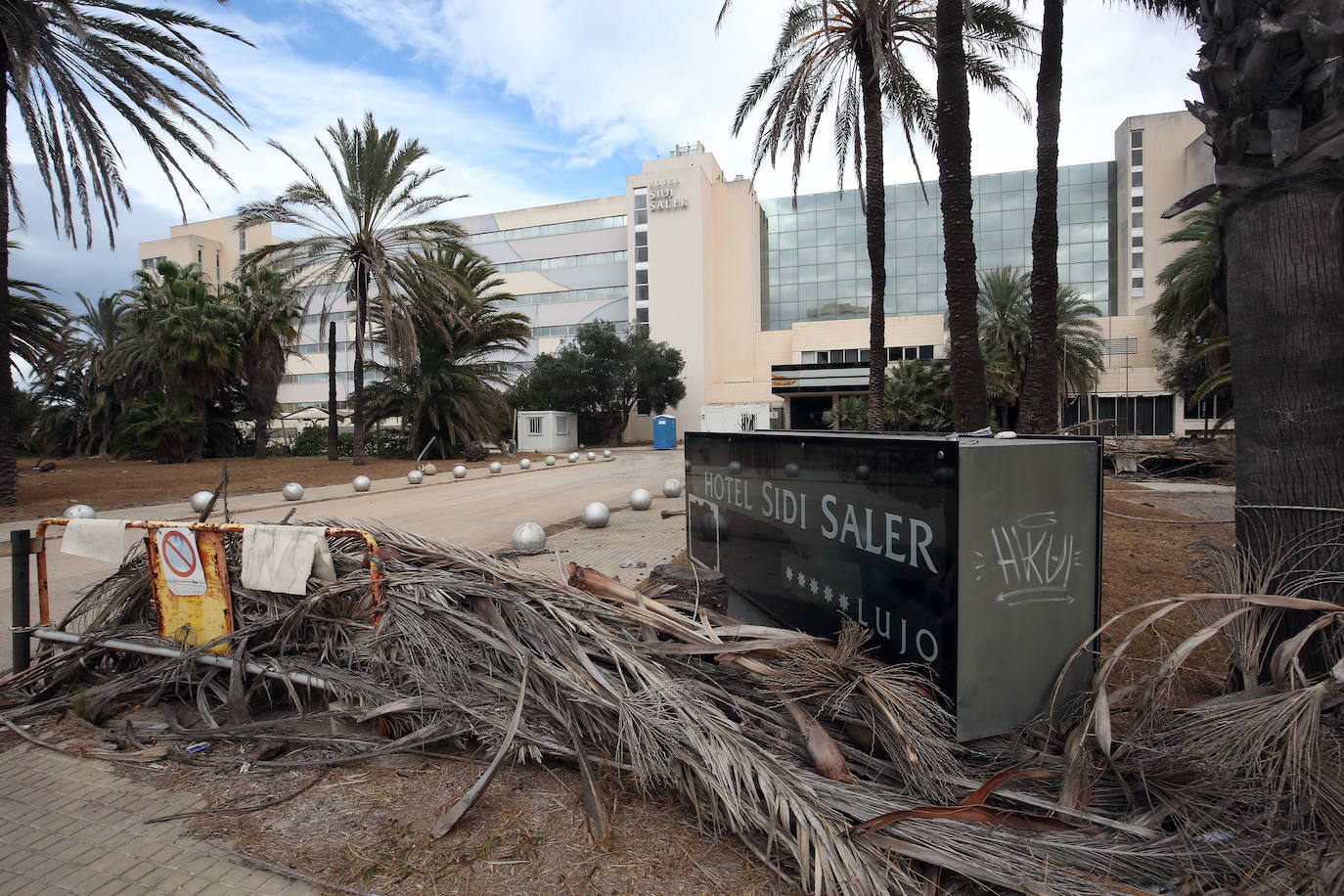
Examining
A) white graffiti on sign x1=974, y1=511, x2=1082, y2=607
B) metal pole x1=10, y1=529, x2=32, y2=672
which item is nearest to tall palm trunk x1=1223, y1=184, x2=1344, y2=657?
white graffiti on sign x1=974, y1=511, x2=1082, y2=607

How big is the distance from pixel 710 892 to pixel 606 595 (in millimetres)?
1571

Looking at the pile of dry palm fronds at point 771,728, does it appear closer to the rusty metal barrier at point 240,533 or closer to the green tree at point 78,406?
the rusty metal barrier at point 240,533

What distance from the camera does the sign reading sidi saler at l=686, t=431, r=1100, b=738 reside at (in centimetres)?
268

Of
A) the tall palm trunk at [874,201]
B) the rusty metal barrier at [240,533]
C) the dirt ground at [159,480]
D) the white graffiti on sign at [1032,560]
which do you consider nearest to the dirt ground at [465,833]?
the white graffiti on sign at [1032,560]

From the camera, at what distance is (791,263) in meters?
62.6

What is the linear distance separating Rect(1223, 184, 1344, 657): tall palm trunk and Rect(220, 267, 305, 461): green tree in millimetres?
29355

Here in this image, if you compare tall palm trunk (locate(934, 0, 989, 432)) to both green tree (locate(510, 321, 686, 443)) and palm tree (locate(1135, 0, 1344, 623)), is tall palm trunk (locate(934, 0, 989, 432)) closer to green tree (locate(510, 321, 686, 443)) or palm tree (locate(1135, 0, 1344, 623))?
palm tree (locate(1135, 0, 1344, 623))

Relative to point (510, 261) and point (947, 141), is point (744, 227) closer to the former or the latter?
point (510, 261)

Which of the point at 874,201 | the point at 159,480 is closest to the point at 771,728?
the point at 874,201

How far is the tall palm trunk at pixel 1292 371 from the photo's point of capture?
10.2 feet

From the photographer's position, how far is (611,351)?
4362 cm

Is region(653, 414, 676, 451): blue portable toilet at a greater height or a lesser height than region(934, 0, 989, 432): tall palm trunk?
lesser

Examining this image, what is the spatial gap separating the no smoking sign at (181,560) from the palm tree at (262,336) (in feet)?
86.0

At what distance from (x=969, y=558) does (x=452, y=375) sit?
27.0m
